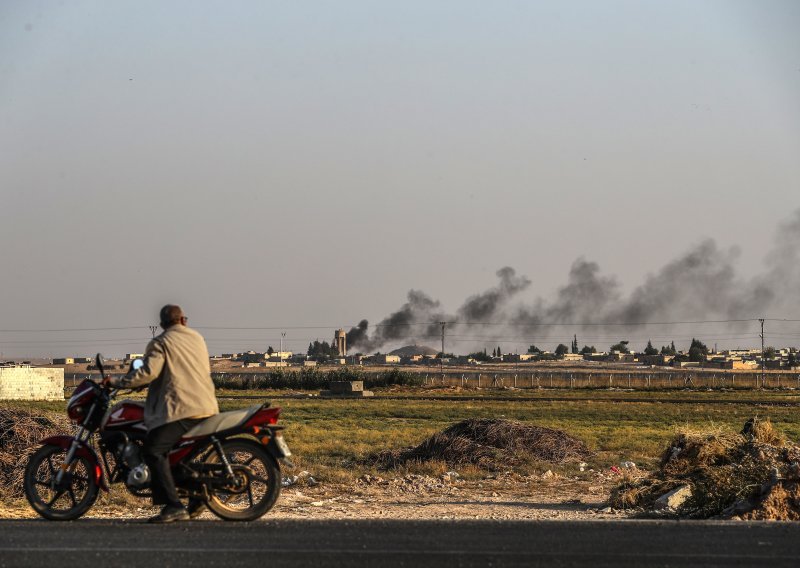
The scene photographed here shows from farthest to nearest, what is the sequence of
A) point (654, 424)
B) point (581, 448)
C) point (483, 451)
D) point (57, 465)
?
point (654, 424), point (581, 448), point (483, 451), point (57, 465)

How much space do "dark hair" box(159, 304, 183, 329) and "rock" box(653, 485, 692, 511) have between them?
27.6ft

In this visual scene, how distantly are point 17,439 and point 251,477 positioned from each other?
34.5ft

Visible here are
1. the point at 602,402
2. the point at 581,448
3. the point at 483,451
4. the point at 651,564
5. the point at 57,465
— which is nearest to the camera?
the point at 651,564

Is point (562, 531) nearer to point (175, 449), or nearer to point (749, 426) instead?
point (175, 449)

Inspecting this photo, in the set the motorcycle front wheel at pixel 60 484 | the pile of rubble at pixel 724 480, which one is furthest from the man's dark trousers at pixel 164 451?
the pile of rubble at pixel 724 480

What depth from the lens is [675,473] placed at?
17.2 m

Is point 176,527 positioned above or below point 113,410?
below

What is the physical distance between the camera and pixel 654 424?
45094mm

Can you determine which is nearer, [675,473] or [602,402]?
[675,473]

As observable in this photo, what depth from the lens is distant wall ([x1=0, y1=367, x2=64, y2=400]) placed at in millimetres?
68688

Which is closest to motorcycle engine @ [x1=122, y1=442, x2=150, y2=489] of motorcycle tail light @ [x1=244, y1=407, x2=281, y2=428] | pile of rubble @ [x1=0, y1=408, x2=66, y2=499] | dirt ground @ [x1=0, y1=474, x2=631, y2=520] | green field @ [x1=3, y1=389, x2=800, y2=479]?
motorcycle tail light @ [x1=244, y1=407, x2=281, y2=428]

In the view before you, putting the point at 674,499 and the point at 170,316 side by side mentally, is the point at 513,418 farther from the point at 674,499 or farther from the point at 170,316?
the point at 170,316

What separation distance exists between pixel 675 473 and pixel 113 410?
1004cm

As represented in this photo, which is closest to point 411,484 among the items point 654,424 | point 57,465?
point 57,465
